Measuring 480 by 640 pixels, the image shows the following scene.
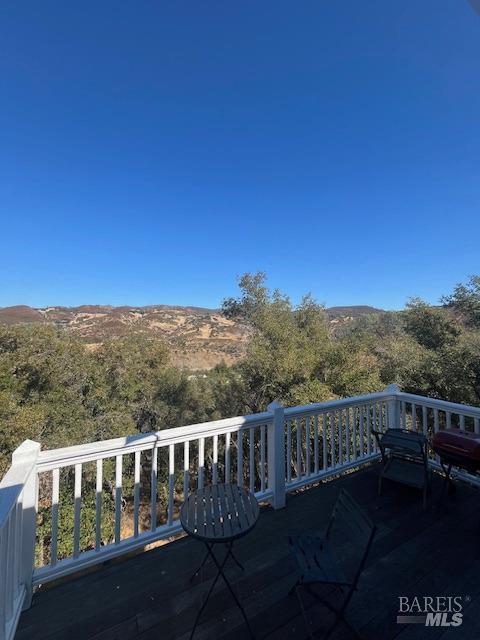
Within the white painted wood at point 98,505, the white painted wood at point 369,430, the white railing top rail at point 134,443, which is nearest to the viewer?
the white railing top rail at point 134,443

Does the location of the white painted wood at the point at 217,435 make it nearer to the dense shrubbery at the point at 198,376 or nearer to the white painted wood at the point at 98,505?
the white painted wood at the point at 98,505

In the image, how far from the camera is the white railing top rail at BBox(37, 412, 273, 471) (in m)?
1.81

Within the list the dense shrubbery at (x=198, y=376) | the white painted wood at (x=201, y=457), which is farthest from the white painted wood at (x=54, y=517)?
the dense shrubbery at (x=198, y=376)

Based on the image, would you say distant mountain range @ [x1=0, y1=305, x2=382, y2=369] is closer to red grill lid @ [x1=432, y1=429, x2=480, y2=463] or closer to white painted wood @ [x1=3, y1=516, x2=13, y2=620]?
white painted wood @ [x1=3, y1=516, x2=13, y2=620]

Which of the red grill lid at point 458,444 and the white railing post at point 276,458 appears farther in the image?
the white railing post at point 276,458

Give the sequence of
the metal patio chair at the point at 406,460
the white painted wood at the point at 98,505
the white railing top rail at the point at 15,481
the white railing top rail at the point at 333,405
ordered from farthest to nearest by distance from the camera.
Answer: the white railing top rail at the point at 333,405, the metal patio chair at the point at 406,460, the white painted wood at the point at 98,505, the white railing top rail at the point at 15,481

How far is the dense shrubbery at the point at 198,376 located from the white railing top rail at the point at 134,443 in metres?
8.18

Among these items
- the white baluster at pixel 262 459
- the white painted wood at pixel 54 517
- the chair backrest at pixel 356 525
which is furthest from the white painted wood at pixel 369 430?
the white painted wood at pixel 54 517

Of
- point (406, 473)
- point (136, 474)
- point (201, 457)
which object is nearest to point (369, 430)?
point (406, 473)

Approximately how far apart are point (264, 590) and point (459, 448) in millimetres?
1991

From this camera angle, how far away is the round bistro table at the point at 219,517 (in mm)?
1514

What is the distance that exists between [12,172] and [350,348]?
15.2 meters

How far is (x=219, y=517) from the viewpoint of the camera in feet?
5.58

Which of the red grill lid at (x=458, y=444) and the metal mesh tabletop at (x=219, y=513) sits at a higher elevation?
the red grill lid at (x=458, y=444)
